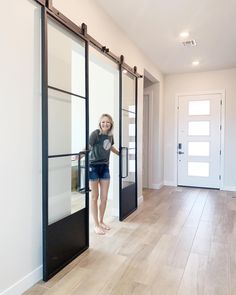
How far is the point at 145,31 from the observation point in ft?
12.7

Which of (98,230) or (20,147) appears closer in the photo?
(20,147)

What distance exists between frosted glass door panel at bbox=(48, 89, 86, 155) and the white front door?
415 cm

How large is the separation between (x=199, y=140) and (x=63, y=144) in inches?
179

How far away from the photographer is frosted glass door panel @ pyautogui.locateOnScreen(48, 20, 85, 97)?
7.50 ft

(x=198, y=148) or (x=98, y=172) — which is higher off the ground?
(x=198, y=148)

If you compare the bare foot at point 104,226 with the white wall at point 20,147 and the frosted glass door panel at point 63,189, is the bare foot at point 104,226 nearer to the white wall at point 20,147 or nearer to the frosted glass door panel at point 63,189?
the frosted glass door panel at point 63,189

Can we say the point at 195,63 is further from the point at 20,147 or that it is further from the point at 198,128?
the point at 20,147

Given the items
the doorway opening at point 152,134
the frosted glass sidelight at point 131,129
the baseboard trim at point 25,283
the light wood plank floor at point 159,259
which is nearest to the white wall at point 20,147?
the baseboard trim at point 25,283

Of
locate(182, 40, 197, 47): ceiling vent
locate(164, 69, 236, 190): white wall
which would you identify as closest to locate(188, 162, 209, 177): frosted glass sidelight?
locate(164, 69, 236, 190): white wall

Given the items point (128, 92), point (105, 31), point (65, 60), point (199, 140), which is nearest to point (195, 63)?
point (199, 140)

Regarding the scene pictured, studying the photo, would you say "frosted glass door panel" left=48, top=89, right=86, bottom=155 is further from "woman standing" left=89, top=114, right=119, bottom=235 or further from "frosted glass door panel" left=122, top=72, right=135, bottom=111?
"frosted glass door panel" left=122, top=72, right=135, bottom=111

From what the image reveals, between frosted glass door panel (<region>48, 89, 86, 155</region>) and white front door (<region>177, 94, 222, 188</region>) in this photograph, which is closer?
frosted glass door panel (<region>48, 89, 86, 155</region>)

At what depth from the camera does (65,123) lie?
2508 millimetres

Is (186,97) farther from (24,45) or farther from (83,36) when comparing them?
(24,45)
